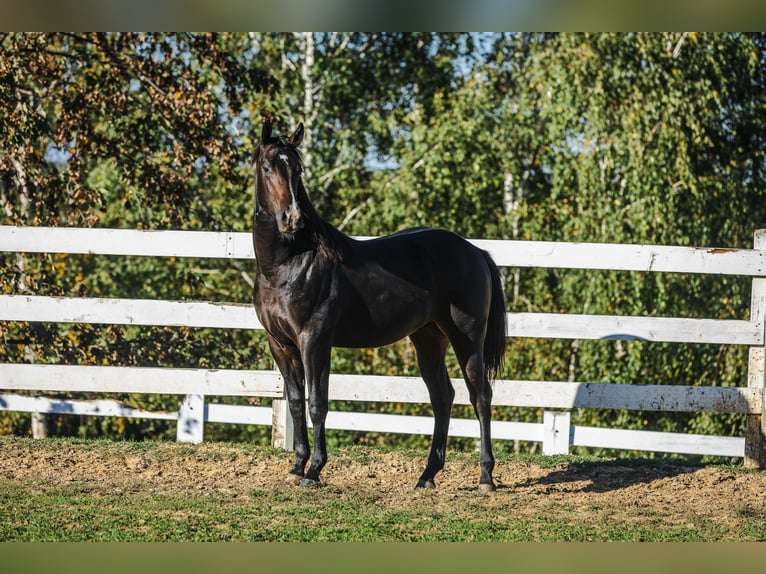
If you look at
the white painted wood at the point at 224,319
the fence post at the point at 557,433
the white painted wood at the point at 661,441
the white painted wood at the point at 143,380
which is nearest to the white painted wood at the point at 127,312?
the white painted wood at the point at 224,319

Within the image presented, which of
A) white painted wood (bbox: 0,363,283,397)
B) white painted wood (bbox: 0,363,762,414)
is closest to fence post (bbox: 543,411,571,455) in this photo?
white painted wood (bbox: 0,363,762,414)

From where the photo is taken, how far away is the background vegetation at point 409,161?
414 inches

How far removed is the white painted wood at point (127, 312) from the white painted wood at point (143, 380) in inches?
15.3

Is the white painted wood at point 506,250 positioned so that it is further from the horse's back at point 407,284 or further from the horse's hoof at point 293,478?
the horse's hoof at point 293,478

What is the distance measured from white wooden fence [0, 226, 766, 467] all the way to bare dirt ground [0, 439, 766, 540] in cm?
47

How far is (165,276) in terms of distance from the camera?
597 inches

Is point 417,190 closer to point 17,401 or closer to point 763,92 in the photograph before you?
point 763,92

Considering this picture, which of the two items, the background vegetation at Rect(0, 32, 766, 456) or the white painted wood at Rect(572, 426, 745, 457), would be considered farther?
the background vegetation at Rect(0, 32, 766, 456)

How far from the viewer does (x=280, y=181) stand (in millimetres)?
5012

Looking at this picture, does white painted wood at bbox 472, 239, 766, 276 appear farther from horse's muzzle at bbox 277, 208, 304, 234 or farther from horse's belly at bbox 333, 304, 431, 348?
horse's muzzle at bbox 277, 208, 304, 234

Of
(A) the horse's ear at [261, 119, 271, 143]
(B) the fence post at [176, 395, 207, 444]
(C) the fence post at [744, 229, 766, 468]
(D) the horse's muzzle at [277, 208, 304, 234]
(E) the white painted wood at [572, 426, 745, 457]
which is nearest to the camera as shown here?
(D) the horse's muzzle at [277, 208, 304, 234]

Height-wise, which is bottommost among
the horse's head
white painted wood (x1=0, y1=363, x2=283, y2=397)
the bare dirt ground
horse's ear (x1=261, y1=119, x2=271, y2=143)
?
the bare dirt ground

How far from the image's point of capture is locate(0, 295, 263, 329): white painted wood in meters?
6.80

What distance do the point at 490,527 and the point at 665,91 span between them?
34.2 ft
